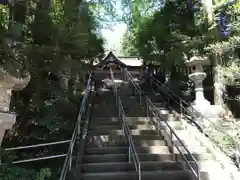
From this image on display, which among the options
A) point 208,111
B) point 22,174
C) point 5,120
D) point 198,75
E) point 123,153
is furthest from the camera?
point 198,75

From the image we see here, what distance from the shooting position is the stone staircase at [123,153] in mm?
5785

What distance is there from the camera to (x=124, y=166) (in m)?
6.05

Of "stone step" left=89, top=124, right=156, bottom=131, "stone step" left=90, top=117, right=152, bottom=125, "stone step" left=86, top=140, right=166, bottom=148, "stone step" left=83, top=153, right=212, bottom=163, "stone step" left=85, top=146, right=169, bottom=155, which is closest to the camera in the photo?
"stone step" left=83, top=153, right=212, bottom=163

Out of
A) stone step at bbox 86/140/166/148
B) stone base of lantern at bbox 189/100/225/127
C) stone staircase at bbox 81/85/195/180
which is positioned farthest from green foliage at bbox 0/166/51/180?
stone base of lantern at bbox 189/100/225/127

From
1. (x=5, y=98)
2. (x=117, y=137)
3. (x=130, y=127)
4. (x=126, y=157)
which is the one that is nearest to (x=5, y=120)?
(x=5, y=98)

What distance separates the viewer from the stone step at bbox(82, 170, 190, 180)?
18.5 feet

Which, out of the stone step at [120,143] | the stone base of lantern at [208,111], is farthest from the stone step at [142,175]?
the stone base of lantern at [208,111]

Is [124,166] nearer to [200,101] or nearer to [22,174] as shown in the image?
[22,174]

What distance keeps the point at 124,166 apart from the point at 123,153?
0.74 m

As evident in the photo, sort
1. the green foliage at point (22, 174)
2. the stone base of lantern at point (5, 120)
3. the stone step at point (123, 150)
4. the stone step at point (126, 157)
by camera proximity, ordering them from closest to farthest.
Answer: the stone base of lantern at point (5, 120) → the green foliage at point (22, 174) → the stone step at point (126, 157) → the stone step at point (123, 150)

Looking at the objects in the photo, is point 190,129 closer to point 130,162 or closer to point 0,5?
point 130,162

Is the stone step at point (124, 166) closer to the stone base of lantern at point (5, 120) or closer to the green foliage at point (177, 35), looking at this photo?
the stone base of lantern at point (5, 120)

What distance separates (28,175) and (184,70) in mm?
7559

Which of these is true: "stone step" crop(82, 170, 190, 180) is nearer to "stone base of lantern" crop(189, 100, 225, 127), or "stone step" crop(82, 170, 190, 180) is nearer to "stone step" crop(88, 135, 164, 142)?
"stone step" crop(88, 135, 164, 142)
